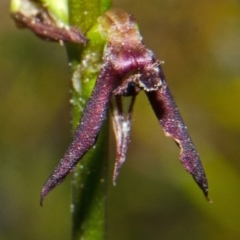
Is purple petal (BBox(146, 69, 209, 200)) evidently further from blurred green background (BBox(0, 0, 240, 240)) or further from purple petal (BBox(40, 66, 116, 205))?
blurred green background (BBox(0, 0, 240, 240))

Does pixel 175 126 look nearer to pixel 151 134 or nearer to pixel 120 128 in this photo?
pixel 120 128

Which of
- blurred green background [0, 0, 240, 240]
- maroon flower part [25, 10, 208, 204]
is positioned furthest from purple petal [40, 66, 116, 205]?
blurred green background [0, 0, 240, 240]

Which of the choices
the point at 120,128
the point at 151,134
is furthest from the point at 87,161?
the point at 151,134

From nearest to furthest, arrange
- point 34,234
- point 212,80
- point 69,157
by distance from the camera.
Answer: point 69,157
point 34,234
point 212,80

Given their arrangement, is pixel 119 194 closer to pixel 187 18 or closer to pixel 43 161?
pixel 43 161

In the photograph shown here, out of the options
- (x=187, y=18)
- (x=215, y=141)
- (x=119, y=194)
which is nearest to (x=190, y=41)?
(x=187, y=18)
